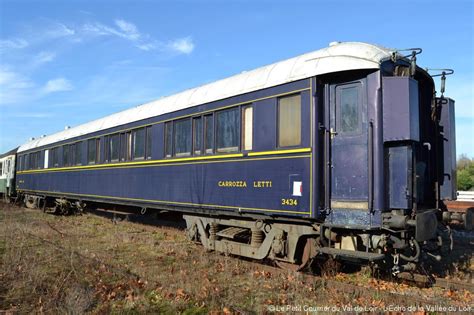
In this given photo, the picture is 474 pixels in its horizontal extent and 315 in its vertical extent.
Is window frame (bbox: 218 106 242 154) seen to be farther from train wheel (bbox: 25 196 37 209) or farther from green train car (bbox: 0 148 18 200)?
green train car (bbox: 0 148 18 200)

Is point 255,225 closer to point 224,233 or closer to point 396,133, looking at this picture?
point 224,233

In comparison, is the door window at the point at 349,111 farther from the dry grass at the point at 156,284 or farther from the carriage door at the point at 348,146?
the dry grass at the point at 156,284

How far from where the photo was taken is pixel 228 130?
8.18 metres

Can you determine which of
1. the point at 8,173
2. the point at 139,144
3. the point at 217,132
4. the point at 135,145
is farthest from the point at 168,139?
the point at 8,173

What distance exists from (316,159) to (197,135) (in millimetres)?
3303

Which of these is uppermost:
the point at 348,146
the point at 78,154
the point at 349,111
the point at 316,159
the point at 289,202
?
the point at 349,111

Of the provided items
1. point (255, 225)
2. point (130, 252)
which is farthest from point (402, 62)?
point (130, 252)

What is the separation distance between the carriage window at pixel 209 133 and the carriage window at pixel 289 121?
73.8 inches

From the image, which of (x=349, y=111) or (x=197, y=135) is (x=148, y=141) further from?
→ (x=349, y=111)

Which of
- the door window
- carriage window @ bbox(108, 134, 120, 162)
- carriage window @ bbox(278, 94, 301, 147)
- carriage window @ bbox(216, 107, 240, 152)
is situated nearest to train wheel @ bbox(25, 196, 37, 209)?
carriage window @ bbox(108, 134, 120, 162)

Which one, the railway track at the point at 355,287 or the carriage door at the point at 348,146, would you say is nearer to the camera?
the railway track at the point at 355,287

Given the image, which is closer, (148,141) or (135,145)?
(148,141)

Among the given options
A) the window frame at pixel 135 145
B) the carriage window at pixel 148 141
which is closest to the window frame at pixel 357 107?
the carriage window at pixel 148 141

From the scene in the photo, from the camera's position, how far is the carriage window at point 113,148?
1256 cm
